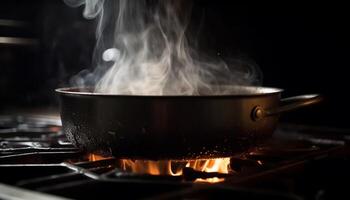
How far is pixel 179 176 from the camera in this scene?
0.75 metres

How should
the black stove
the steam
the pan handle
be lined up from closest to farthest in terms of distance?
the black stove
the pan handle
the steam

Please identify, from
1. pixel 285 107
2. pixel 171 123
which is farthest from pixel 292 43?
pixel 171 123

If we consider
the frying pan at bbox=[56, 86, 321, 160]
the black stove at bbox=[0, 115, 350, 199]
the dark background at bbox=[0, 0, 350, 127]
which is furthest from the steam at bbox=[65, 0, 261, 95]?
the frying pan at bbox=[56, 86, 321, 160]

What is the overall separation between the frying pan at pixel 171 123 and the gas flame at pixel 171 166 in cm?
8

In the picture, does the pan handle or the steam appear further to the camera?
the steam

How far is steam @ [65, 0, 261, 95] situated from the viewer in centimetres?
124

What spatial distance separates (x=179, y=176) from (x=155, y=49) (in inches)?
29.6

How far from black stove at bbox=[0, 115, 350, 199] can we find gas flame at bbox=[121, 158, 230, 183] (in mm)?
21

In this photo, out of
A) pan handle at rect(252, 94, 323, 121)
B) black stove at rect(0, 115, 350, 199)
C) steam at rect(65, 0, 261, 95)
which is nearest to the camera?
black stove at rect(0, 115, 350, 199)

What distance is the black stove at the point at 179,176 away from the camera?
2.16 feet

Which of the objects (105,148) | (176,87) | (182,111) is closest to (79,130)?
(105,148)

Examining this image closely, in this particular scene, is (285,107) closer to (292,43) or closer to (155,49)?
(292,43)

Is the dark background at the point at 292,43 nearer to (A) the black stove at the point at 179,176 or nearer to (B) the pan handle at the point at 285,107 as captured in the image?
(A) the black stove at the point at 179,176

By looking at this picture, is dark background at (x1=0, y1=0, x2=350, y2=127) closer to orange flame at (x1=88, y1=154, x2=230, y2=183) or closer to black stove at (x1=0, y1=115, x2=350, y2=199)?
black stove at (x1=0, y1=115, x2=350, y2=199)
